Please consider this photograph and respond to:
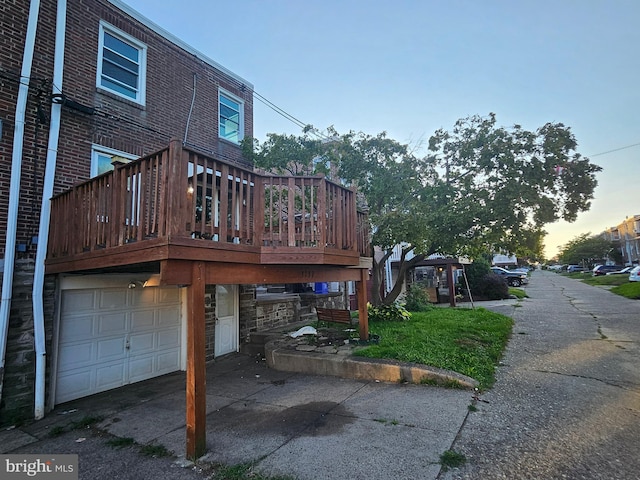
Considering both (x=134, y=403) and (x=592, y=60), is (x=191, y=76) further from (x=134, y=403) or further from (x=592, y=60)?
(x=592, y=60)

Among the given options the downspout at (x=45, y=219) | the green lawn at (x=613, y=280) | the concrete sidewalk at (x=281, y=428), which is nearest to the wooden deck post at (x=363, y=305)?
the concrete sidewalk at (x=281, y=428)

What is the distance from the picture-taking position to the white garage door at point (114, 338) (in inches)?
232

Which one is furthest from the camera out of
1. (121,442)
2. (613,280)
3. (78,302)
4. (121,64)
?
(613,280)

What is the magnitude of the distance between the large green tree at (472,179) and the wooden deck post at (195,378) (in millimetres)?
5662

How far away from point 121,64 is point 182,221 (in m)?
5.62

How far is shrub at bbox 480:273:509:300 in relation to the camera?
18250 mm

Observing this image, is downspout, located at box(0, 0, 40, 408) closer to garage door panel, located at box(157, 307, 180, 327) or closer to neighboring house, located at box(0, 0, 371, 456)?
neighboring house, located at box(0, 0, 371, 456)

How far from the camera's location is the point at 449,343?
23.4ft

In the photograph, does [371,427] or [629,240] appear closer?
[371,427]

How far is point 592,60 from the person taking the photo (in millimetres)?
9469

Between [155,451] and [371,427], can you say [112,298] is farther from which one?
[371,427]

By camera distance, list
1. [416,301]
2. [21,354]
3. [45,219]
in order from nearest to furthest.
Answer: [21,354]
[45,219]
[416,301]

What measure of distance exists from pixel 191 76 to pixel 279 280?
6.40 m

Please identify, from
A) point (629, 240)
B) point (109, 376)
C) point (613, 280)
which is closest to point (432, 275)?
point (613, 280)
